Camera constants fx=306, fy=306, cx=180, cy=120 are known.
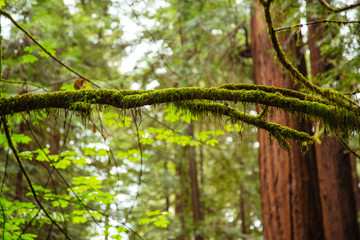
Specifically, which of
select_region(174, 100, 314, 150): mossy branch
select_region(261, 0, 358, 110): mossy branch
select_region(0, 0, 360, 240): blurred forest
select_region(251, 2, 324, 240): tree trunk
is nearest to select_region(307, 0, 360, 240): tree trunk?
select_region(0, 0, 360, 240): blurred forest

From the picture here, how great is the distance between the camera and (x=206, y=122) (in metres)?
2.44

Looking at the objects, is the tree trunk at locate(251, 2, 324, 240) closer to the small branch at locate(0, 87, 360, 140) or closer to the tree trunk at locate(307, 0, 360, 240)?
the tree trunk at locate(307, 0, 360, 240)

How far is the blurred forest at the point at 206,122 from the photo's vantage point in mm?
2297

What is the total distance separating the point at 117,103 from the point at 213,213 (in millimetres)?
10101

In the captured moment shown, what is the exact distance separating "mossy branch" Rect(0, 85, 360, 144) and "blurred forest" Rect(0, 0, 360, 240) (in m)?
0.01

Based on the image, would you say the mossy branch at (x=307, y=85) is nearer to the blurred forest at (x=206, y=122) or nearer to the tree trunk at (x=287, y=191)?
the blurred forest at (x=206, y=122)

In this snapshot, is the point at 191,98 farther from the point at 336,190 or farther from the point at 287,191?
the point at 336,190

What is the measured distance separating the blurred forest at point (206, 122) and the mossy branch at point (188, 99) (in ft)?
0.05

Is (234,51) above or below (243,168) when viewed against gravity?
above

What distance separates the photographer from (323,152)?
251 inches

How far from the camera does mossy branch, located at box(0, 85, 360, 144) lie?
6.72 feet

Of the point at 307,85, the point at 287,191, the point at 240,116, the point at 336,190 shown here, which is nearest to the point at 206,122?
the point at 240,116

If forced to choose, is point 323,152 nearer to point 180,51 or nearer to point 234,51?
point 234,51

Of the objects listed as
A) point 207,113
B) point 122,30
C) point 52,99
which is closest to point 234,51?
point 122,30
